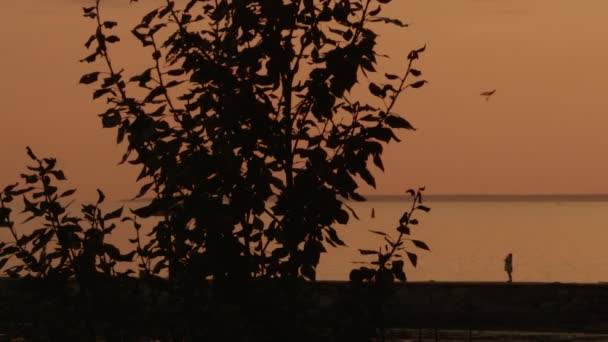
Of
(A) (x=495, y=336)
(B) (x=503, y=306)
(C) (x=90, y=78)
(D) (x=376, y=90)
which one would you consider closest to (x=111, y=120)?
(C) (x=90, y=78)

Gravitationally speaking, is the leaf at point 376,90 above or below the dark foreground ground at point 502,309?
below

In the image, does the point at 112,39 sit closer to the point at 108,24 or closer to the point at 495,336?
the point at 108,24

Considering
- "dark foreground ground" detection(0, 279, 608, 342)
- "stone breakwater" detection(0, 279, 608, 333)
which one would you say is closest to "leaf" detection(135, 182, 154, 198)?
"dark foreground ground" detection(0, 279, 608, 342)

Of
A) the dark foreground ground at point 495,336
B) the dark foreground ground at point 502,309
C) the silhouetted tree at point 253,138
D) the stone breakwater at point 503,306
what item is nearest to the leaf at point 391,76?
the silhouetted tree at point 253,138

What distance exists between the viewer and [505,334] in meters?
22.6

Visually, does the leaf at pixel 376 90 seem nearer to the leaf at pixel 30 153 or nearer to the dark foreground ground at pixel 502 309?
the leaf at pixel 30 153

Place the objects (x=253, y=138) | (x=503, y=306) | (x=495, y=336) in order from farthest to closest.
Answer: (x=503, y=306)
(x=495, y=336)
(x=253, y=138)

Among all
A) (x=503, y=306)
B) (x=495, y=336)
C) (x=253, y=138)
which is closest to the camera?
(x=253, y=138)

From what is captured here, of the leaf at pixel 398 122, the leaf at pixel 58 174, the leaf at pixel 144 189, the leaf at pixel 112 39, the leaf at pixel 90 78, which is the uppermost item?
the leaf at pixel 112 39

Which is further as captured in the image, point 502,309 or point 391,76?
point 502,309

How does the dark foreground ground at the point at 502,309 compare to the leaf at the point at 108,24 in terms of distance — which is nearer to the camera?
the leaf at the point at 108,24

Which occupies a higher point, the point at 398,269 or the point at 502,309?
the point at 502,309

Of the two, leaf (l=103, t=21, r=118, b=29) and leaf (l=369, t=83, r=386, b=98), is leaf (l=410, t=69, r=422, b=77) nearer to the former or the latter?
leaf (l=369, t=83, r=386, b=98)

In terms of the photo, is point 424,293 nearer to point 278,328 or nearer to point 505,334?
point 505,334
